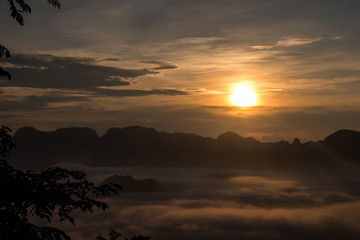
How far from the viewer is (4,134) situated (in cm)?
1137

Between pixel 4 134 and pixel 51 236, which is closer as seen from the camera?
pixel 51 236

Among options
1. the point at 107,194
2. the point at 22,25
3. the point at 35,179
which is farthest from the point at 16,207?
the point at 22,25

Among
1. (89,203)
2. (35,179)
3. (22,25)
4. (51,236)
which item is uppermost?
(22,25)

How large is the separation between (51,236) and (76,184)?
1722 mm

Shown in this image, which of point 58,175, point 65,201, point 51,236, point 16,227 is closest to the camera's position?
point 16,227

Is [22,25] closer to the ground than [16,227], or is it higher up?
higher up

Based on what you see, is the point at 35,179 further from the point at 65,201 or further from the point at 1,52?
the point at 1,52

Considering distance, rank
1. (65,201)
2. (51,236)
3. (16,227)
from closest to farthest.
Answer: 1. (16,227)
2. (51,236)
3. (65,201)

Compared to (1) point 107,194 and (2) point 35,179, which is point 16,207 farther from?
(1) point 107,194

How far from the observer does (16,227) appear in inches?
368

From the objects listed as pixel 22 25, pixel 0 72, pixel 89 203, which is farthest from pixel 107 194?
pixel 22 25

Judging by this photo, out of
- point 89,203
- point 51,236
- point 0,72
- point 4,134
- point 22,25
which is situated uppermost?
point 22,25

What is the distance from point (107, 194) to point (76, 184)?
1.00 m

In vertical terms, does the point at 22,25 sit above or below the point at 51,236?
above
